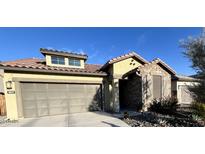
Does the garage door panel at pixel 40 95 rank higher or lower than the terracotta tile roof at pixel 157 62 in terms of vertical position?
lower

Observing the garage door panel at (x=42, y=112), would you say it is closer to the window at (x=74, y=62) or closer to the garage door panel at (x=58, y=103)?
the garage door panel at (x=58, y=103)

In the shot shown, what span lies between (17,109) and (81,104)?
439cm

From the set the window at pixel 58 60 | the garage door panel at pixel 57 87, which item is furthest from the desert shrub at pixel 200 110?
the window at pixel 58 60

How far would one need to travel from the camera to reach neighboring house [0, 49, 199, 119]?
8164mm

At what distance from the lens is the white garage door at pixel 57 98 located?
855cm

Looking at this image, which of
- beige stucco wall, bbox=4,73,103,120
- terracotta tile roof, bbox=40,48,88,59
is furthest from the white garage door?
terracotta tile roof, bbox=40,48,88,59

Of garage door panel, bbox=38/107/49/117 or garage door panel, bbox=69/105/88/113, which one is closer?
garage door panel, bbox=38/107/49/117

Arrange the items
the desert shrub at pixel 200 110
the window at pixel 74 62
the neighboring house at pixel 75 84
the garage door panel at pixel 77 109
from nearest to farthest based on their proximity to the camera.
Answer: the desert shrub at pixel 200 110
the neighboring house at pixel 75 84
the garage door panel at pixel 77 109
the window at pixel 74 62

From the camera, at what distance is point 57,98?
30.7 ft

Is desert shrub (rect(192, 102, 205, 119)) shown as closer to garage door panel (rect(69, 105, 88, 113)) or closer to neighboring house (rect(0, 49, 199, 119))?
neighboring house (rect(0, 49, 199, 119))

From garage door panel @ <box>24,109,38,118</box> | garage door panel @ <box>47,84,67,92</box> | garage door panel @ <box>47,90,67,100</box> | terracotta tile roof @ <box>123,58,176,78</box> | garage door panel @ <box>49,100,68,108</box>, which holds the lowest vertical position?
garage door panel @ <box>24,109,38,118</box>

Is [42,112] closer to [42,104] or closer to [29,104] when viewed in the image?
[42,104]
